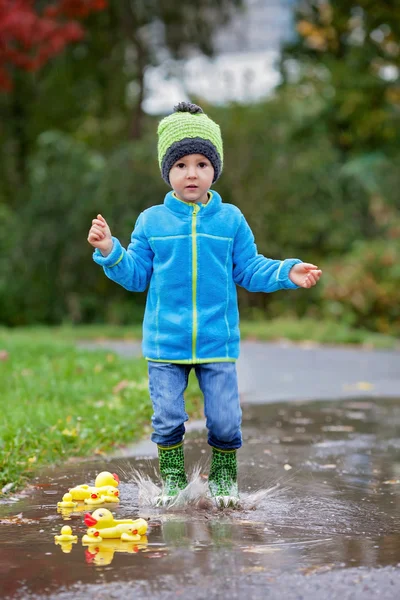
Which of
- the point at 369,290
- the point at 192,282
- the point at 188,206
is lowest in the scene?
the point at 192,282

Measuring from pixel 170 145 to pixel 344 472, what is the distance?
1.95 meters

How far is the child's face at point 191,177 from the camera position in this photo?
438cm

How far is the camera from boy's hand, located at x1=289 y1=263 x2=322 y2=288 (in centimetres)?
427

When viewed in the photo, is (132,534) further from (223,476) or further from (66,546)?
(223,476)

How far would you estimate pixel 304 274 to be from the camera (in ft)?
14.1

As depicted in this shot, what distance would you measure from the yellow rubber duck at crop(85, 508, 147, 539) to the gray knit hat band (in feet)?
→ 5.15

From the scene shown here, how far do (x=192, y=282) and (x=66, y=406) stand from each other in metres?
2.79

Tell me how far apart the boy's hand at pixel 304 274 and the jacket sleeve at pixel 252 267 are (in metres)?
0.05

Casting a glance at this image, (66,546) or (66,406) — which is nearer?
(66,546)

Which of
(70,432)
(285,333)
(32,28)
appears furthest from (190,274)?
(32,28)

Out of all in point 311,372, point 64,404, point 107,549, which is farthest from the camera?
point 311,372

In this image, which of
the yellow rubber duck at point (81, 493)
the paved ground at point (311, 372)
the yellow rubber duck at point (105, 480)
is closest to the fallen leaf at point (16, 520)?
the yellow rubber duck at point (81, 493)

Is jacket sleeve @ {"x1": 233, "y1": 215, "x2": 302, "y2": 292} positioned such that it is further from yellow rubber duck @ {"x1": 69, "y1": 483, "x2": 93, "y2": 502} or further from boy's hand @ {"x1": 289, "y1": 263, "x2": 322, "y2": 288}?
yellow rubber duck @ {"x1": 69, "y1": 483, "x2": 93, "y2": 502}

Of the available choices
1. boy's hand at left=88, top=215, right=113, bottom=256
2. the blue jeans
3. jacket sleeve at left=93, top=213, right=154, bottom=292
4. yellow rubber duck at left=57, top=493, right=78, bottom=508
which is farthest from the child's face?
yellow rubber duck at left=57, top=493, right=78, bottom=508
